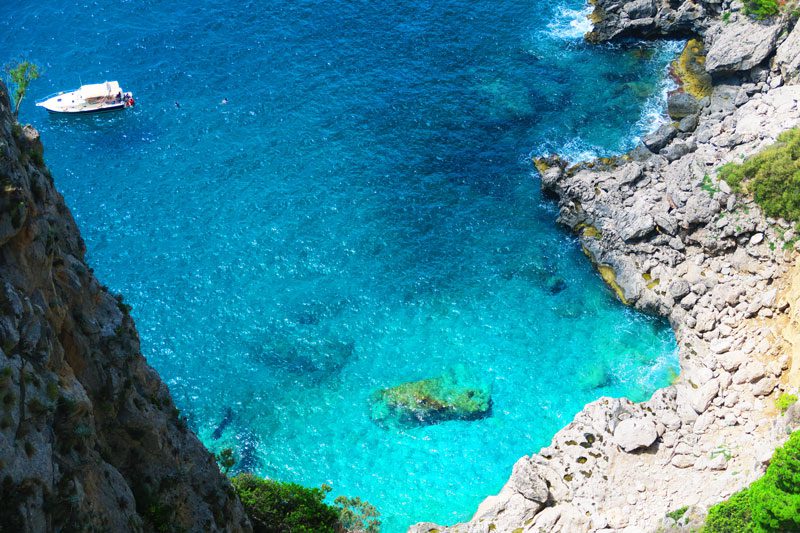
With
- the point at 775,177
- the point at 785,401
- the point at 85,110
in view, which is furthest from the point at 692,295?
the point at 85,110

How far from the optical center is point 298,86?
91062mm

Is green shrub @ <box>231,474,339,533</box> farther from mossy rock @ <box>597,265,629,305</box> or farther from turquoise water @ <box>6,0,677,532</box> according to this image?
mossy rock @ <box>597,265,629,305</box>

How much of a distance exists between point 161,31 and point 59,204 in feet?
244

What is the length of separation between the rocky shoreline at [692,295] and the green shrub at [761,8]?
4.56 ft

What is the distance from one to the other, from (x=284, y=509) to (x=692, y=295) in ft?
130

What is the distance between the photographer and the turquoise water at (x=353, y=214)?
61.7m

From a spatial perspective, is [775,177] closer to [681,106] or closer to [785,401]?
[681,106]

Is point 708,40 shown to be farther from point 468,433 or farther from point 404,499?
point 404,499

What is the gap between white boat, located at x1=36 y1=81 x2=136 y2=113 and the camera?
87.2 meters

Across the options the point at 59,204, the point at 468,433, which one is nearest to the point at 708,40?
the point at 468,433

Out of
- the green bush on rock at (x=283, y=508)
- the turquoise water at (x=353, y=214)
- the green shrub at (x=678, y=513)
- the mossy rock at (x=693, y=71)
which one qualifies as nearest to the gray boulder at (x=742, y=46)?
the mossy rock at (x=693, y=71)

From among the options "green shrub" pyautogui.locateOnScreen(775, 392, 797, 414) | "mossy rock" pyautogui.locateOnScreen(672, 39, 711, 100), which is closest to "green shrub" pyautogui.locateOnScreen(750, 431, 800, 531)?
"green shrub" pyautogui.locateOnScreen(775, 392, 797, 414)

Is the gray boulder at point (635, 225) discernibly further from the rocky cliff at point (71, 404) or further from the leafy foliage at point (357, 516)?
the rocky cliff at point (71, 404)

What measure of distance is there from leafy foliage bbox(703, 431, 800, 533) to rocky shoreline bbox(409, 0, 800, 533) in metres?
2.76
